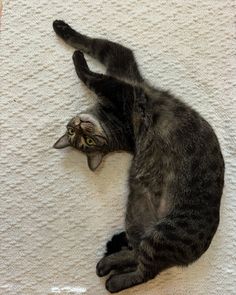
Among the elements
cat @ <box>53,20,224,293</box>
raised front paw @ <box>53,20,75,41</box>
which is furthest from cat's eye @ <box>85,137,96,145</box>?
raised front paw @ <box>53,20,75,41</box>

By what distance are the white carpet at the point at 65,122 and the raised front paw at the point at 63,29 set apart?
4cm

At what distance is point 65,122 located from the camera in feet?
5.72

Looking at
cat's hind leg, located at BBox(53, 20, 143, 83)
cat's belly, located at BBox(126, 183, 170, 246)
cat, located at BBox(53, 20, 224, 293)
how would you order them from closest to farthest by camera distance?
cat, located at BBox(53, 20, 224, 293) < cat's belly, located at BBox(126, 183, 170, 246) < cat's hind leg, located at BBox(53, 20, 143, 83)

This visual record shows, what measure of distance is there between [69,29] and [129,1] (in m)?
0.27

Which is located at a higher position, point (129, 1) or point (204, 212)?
point (129, 1)

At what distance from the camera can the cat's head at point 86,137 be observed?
1627 mm

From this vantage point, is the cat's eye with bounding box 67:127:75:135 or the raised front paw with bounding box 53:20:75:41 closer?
the cat's eye with bounding box 67:127:75:135

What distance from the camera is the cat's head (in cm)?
163

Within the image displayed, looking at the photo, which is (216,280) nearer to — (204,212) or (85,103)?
(204,212)

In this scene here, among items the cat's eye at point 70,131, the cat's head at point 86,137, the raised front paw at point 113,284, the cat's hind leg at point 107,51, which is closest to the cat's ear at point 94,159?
the cat's head at point 86,137

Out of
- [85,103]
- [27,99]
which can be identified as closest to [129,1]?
[85,103]

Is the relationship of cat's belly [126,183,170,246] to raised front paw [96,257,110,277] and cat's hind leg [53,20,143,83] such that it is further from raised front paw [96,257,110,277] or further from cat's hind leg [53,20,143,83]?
cat's hind leg [53,20,143,83]

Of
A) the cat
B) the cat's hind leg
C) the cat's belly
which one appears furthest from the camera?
the cat's hind leg

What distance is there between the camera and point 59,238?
5.62 feet
